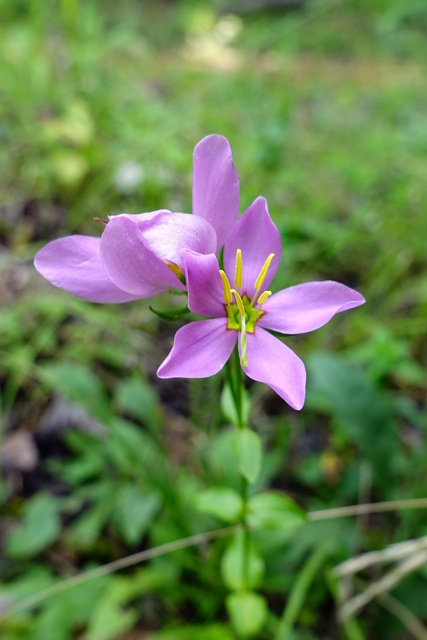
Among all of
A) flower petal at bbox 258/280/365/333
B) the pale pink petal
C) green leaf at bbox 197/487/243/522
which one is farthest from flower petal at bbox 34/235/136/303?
green leaf at bbox 197/487/243/522

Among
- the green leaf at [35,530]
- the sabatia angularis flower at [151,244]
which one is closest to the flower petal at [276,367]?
the sabatia angularis flower at [151,244]

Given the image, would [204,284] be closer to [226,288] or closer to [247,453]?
[226,288]

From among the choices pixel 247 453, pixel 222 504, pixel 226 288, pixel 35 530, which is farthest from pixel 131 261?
pixel 35 530

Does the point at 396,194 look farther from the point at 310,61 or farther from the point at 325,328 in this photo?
the point at 310,61

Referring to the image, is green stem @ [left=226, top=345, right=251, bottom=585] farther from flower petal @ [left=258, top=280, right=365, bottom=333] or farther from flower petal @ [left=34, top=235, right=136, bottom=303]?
flower petal @ [left=34, top=235, right=136, bottom=303]

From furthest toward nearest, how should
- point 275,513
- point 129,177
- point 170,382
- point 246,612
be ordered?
1. point 129,177
2. point 170,382
3. point 246,612
4. point 275,513
